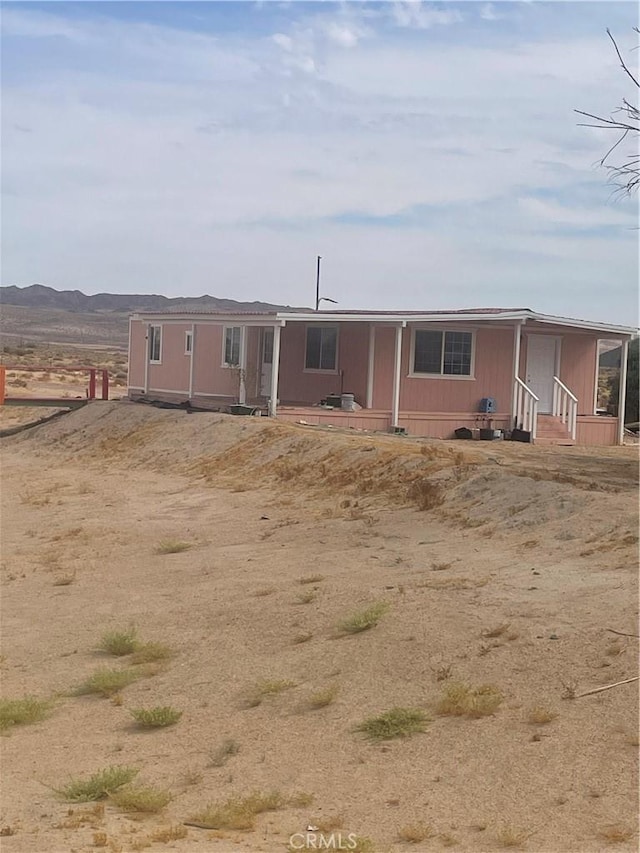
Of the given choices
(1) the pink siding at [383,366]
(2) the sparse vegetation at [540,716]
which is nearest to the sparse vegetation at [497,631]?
(2) the sparse vegetation at [540,716]

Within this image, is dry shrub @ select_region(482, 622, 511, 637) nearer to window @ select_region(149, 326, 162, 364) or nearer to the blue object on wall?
the blue object on wall

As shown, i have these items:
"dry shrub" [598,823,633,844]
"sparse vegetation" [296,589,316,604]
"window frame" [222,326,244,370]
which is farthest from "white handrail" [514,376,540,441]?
"dry shrub" [598,823,633,844]

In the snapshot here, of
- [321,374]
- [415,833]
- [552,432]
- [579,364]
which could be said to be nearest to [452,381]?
[552,432]

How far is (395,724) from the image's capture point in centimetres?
818

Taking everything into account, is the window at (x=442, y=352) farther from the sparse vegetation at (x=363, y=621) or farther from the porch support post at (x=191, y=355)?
the sparse vegetation at (x=363, y=621)

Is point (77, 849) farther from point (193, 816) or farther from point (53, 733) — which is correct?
point (53, 733)

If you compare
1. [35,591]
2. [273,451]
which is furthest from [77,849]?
[273,451]

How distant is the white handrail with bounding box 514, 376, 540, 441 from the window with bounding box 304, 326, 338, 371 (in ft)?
13.9

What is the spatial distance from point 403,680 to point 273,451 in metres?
11.9

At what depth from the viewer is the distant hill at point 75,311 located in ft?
411

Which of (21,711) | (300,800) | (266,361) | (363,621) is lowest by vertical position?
(21,711)

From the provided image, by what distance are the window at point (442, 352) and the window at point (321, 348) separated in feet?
6.38

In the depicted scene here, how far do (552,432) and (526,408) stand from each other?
35.7 inches

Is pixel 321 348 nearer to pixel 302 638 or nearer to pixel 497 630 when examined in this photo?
pixel 302 638
